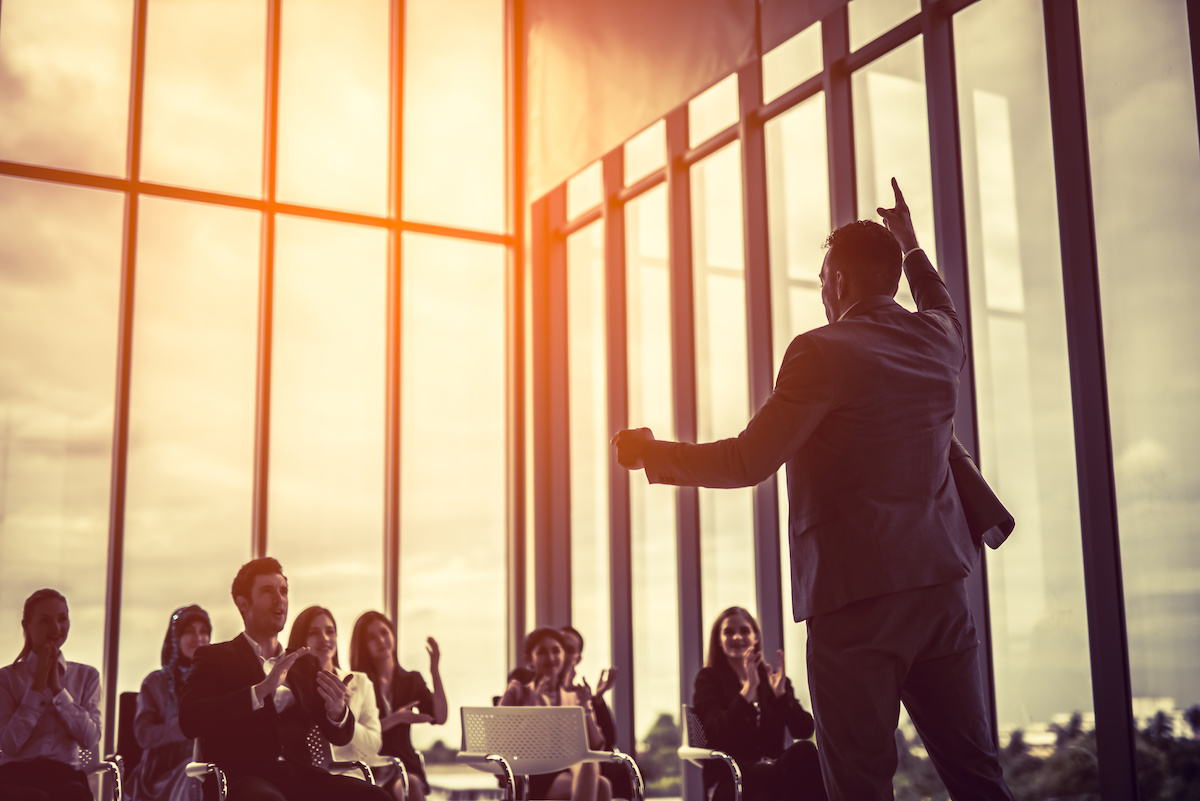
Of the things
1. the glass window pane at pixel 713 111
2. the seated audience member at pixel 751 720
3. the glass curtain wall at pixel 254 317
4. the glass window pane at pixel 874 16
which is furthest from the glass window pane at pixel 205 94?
the seated audience member at pixel 751 720

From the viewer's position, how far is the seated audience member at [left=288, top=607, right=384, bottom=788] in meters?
4.84

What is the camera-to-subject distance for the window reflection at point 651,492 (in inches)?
265

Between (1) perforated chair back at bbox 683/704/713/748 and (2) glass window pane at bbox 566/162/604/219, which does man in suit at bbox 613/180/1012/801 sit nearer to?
(1) perforated chair back at bbox 683/704/713/748

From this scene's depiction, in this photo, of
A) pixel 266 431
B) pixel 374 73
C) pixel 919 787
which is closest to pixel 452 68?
pixel 374 73

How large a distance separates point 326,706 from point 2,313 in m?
3.92

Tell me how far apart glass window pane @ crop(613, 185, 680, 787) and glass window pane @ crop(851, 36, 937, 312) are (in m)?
1.74

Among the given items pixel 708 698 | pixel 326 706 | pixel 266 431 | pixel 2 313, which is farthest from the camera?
pixel 266 431

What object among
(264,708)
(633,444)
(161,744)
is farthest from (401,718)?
(633,444)

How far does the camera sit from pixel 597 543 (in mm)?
7539

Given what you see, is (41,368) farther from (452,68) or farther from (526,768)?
(526,768)

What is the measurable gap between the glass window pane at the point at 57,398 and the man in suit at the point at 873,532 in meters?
5.36

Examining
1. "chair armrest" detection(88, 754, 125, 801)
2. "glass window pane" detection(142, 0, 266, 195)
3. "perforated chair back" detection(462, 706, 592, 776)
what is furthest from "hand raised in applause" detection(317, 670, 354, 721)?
"glass window pane" detection(142, 0, 266, 195)

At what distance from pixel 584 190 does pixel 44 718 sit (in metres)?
4.75

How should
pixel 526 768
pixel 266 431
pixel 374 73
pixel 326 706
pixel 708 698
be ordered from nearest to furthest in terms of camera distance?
pixel 326 706 < pixel 526 768 < pixel 708 698 < pixel 266 431 < pixel 374 73
